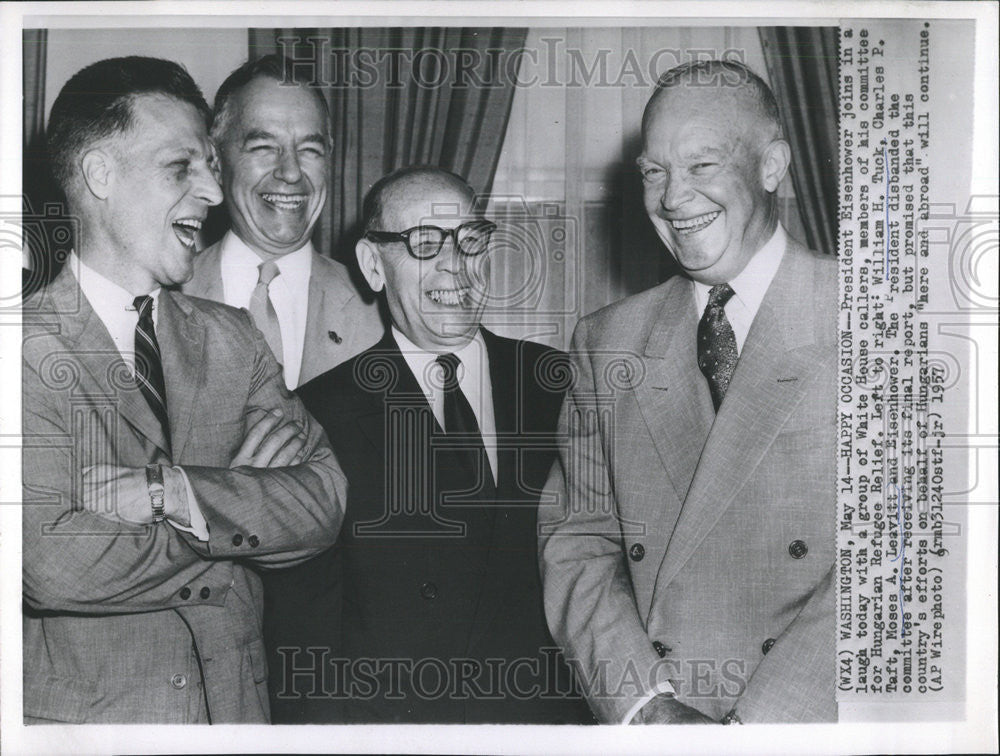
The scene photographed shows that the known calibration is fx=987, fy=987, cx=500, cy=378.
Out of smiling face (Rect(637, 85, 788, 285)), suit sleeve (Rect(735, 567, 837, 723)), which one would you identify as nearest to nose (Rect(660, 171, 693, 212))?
smiling face (Rect(637, 85, 788, 285))

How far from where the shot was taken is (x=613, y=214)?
6.17 feet

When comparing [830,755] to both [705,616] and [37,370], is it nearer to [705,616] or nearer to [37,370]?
[705,616]

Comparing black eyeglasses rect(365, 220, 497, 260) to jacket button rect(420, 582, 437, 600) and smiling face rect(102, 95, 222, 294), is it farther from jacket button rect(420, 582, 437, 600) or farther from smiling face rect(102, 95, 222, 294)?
jacket button rect(420, 582, 437, 600)

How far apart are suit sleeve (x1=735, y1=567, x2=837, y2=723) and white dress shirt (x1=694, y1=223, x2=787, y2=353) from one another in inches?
19.8

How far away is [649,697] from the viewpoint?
6.11ft

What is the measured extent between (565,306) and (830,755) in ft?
3.27

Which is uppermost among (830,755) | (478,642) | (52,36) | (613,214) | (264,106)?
(52,36)

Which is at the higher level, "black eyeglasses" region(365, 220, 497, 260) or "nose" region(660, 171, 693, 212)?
"nose" region(660, 171, 693, 212)

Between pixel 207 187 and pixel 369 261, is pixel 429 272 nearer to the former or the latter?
pixel 369 261

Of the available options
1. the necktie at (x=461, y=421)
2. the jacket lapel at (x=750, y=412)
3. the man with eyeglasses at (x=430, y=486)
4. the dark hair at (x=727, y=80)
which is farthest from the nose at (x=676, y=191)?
the necktie at (x=461, y=421)

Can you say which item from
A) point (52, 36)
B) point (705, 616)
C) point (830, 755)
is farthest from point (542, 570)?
point (52, 36)

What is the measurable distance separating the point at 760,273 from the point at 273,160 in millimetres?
947

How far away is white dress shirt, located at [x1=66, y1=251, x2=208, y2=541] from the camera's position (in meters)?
1.87

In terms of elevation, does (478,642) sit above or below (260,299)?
below
